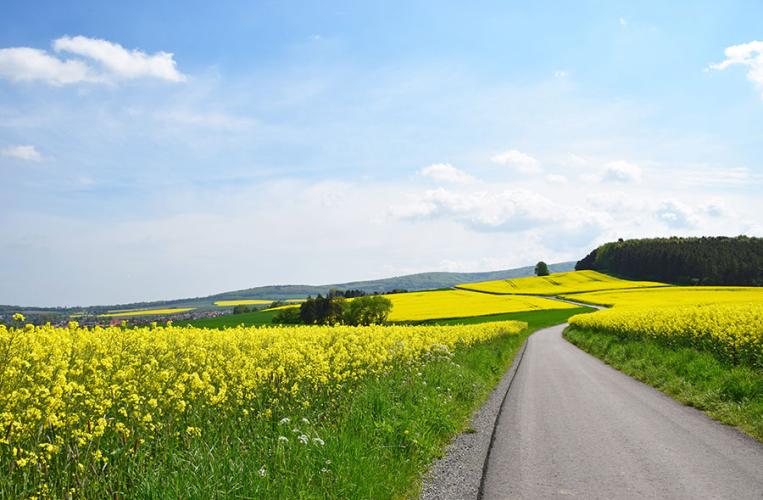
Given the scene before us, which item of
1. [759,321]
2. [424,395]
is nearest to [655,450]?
[424,395]

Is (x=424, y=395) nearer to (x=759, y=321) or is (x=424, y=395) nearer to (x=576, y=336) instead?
(x=759, y=321)

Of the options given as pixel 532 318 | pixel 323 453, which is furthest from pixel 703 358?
pixel 532 318

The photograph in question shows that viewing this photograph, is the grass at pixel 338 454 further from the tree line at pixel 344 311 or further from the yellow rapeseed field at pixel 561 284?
the yellow rapeseed field at pixel 561 284

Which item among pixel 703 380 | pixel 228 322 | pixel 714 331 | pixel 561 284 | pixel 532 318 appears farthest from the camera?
pixel 561 284

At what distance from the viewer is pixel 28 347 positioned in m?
6.77

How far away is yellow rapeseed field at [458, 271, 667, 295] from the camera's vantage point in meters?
110

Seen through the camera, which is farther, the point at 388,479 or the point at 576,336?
the point at 576,336

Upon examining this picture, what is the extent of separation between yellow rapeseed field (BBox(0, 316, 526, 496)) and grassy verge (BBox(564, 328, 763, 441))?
7.41m

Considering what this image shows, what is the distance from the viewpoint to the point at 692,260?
120m

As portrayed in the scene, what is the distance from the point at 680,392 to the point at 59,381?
14388 millimetres

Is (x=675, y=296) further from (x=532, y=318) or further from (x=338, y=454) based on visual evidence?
(x=338, y=454)

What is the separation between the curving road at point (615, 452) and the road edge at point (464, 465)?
15cm

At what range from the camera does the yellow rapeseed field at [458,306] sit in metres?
69.2

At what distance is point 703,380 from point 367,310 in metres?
56.7
